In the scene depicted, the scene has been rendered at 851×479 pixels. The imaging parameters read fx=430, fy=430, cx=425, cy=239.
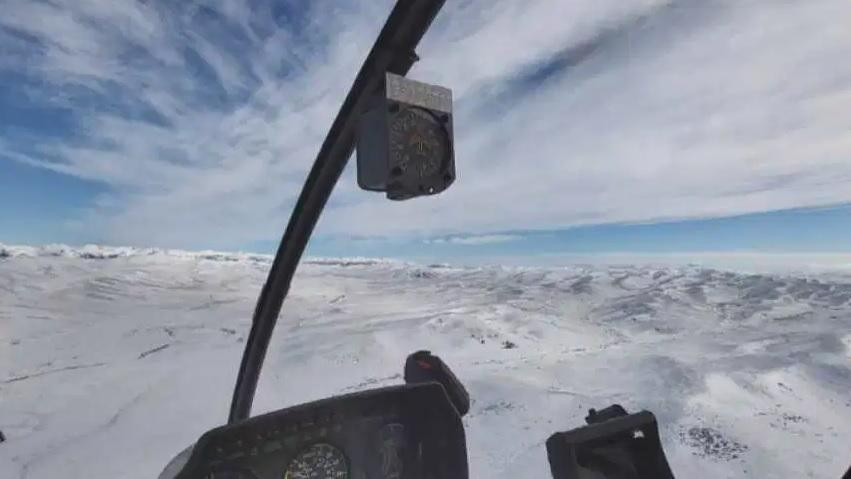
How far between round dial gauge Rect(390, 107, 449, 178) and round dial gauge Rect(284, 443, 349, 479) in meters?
1.17

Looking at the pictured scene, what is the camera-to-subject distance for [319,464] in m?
1.74

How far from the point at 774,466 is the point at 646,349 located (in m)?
9.63

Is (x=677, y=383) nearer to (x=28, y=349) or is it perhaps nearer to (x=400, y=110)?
(x=400, y=110)

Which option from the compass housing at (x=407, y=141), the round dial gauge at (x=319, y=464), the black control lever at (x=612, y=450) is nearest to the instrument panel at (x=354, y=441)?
the round dial gauge at (x=319, y=464)

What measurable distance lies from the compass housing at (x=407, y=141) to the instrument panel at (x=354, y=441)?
0.85 metres

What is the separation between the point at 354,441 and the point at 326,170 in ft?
3.95

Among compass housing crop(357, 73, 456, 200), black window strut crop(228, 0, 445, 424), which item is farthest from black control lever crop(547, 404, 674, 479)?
black window strut crop(228, 0, 445, 424)

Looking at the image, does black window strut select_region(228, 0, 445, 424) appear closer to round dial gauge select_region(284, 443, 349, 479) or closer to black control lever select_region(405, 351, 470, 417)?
round dial gauge select_region(284, 443, 349, 479)

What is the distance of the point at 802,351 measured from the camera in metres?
16.5

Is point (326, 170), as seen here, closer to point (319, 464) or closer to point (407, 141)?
point (407, 141)

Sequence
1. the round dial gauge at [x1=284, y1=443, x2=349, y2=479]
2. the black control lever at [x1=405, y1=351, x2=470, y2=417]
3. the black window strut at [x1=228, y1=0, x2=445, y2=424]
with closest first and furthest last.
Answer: the black window strut at [x1=228, y1=0, x2=445, y2=424] < the round dial gauge at [x1=284, y1=443, x2=349, y2=479] < the black control lever at [x1=405, y1=351, x2=470, y2=417]

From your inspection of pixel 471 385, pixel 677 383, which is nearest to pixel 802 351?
pixel 677 383

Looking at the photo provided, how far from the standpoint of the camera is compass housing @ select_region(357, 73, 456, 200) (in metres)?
1.23

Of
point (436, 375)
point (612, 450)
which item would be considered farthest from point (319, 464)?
point (612, 450)
